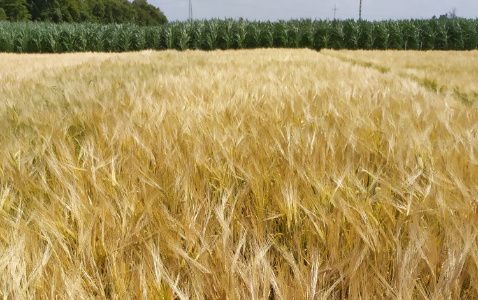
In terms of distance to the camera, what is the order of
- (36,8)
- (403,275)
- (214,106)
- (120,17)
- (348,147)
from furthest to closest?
(120,17) → (36,8) → (214,106) → (348,147) → (403,275)

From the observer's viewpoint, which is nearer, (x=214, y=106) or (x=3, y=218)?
(x=3, y=218)

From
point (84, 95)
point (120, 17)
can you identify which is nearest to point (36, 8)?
point (120, 17)

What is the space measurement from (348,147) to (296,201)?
0.41 m

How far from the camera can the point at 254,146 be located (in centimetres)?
98

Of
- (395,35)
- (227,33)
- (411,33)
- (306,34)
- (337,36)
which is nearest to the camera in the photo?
(306,34)

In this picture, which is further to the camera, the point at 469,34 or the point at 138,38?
the point at 469,34

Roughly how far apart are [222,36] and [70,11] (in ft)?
175

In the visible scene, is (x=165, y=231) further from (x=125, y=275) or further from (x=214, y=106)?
(x=214, y=106)

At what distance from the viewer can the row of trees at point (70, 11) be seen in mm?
52081

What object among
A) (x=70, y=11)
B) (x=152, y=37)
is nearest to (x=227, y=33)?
(x=152, y=37)

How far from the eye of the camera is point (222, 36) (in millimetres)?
20844

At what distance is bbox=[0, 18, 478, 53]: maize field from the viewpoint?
20875 mm

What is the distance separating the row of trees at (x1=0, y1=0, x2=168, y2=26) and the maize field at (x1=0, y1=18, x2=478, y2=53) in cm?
3133

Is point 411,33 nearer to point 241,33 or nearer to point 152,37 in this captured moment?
point 241,33
